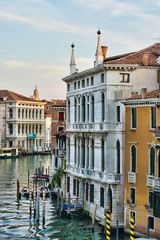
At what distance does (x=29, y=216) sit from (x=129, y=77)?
6.60 meters

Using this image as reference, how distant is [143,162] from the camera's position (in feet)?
57.2

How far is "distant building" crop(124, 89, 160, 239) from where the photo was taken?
16.7m

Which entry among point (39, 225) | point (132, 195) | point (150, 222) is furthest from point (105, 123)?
point (39, 225)

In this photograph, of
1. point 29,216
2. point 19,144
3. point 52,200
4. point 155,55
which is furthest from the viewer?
point 19,144

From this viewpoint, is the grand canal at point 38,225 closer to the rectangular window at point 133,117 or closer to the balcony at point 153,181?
the balcony at point 153,181

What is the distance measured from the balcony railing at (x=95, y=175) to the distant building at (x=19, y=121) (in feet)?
137

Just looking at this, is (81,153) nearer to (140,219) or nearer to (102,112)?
(102,112)

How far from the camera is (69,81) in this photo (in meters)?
23.9

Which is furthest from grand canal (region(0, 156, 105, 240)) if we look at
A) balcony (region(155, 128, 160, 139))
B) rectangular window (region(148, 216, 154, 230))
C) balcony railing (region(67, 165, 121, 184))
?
balcony (region(155, 128, 160, 139))

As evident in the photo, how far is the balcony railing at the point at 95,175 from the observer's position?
19.0 metres

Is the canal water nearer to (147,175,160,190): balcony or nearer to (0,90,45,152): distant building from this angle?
(147,175,160,190): balcony

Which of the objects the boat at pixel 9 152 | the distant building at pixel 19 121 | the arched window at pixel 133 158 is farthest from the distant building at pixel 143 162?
the distant building at pixel 19 121

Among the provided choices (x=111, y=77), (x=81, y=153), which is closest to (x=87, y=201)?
(x=81, y=153)

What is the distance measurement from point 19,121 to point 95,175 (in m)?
45.9
